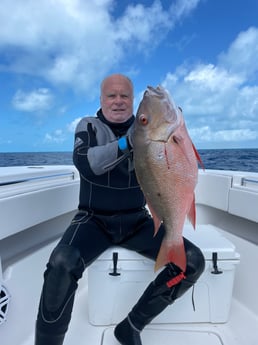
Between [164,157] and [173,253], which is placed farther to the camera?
[173,253]

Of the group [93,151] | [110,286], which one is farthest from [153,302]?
[93,151]

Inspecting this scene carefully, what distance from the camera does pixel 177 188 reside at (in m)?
1.39

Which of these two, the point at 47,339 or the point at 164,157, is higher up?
the point at 164,157

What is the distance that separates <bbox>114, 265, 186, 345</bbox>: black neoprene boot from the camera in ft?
5.89

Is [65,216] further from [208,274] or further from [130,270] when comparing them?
[208,274]

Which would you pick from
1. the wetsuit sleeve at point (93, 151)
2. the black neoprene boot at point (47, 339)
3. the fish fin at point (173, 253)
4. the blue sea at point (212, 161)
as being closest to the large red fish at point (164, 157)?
the fish fin at point (173, 253)

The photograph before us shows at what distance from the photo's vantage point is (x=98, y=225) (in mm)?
1959

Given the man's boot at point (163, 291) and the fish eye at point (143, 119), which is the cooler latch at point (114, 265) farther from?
the fish eye at point (143, 119)

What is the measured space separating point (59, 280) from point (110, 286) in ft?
1.87

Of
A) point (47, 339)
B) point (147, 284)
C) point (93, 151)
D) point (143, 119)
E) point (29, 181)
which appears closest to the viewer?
point (143, 119)

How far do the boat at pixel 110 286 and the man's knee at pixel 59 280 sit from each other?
1.03 feet

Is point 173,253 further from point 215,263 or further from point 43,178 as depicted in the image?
point 43,178

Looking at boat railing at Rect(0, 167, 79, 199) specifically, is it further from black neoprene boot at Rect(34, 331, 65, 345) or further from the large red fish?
the large red fish

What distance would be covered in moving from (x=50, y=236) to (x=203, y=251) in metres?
1.28
